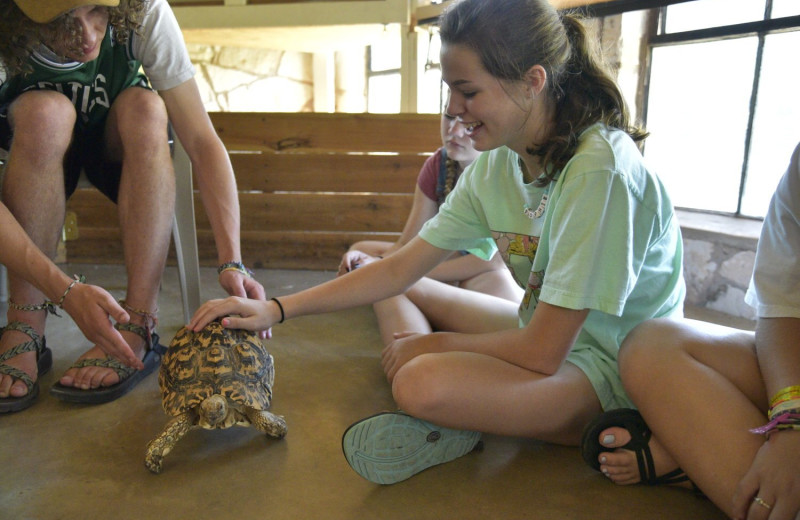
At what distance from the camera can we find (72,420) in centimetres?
140

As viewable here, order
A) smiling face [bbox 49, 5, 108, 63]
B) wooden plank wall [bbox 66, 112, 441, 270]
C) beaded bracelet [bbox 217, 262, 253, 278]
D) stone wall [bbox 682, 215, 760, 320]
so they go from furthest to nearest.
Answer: wooden plank wall [bbox 66, 112, 441, 270] → stone wall [bbox 682, 215, 760, 320] → beaded bracelet [bbox 217, 262, 253, 278] → smiling face [bbox 49, 5, 108, 63]

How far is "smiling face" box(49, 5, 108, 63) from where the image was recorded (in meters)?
1.31

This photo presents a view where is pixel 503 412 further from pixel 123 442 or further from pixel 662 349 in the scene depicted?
pixel 123 442

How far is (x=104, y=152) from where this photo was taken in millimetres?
1751

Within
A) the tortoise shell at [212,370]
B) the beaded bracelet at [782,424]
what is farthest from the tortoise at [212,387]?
the beaded bracelet at [782,424]

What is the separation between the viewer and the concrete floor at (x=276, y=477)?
3.55ft

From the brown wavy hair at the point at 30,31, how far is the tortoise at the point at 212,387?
688 mm

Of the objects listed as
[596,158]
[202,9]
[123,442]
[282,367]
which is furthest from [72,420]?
[202,9]

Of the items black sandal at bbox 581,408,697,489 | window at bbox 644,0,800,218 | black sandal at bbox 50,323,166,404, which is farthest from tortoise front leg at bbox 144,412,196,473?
window at bbox 644,0,800,218

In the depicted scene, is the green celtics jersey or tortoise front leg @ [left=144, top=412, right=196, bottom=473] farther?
the green celtics jersey

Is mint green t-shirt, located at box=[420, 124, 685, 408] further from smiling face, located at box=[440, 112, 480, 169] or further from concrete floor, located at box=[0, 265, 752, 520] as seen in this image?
smiling face, located at box=[440, 112, 480, 169]

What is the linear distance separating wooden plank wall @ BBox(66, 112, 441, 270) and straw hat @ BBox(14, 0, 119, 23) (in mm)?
1676

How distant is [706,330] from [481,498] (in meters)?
0.52

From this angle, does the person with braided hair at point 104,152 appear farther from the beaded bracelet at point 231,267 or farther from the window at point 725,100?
the window at point 725,100
